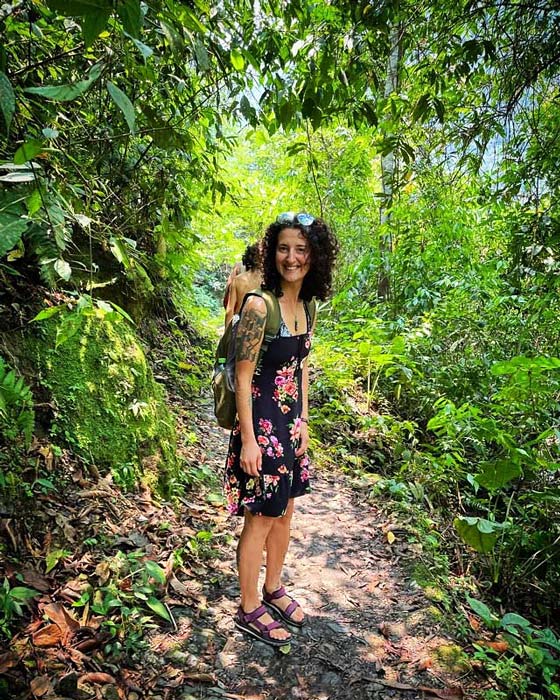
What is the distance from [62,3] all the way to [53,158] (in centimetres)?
145

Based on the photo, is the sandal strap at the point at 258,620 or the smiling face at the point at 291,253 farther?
the sandal strap at the point at 258,620

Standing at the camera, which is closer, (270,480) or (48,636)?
(48,636)

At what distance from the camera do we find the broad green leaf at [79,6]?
3.04 feet

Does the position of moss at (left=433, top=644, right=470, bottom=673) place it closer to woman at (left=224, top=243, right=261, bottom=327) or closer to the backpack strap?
the backpack strap

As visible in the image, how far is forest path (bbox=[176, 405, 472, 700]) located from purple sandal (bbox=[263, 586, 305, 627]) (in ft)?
0.15

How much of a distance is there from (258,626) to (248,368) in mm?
1434

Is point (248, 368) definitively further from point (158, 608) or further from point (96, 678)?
point (96, 678)

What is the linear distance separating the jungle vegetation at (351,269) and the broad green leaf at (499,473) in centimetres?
1

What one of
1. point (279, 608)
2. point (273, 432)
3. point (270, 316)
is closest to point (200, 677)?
point (279, 608)

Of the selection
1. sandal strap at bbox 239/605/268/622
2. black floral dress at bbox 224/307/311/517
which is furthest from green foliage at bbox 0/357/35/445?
sandal strap at bbox 239/605/268/622

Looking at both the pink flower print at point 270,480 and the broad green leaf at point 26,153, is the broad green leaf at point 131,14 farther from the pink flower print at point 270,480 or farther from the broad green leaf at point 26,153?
the pink flower print at point 270,480

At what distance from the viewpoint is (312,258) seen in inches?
100

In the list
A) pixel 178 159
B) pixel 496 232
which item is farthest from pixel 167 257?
pixel 496 232

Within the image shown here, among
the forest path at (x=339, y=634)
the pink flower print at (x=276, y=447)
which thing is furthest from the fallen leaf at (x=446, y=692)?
the pink flower print at (x=276, y=447)
